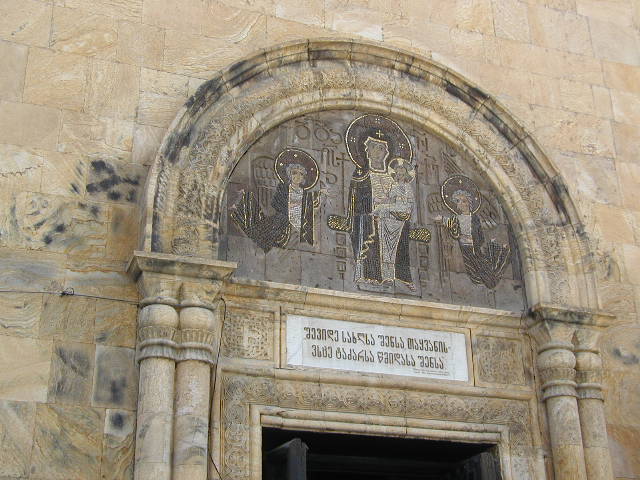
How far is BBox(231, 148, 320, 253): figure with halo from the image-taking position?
8.09m

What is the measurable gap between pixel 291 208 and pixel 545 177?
8.78ft

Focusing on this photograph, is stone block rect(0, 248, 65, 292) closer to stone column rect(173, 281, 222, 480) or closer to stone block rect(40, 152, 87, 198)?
stone block rect(40, 152, 87, 198)

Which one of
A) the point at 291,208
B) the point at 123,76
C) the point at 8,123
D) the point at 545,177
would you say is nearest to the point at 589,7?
the point at 545,177

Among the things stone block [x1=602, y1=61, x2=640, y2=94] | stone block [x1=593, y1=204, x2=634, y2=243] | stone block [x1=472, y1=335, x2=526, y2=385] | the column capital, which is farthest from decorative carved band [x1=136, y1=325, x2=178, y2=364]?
stone block [x1=602, y1=61, x2=640, y2=94]

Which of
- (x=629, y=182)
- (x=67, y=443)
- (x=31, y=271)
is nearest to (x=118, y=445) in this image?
(x=67, y=443)

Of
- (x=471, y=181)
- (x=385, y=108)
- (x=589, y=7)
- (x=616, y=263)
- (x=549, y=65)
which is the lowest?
(x=616, y=263)

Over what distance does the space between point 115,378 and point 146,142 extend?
205cm

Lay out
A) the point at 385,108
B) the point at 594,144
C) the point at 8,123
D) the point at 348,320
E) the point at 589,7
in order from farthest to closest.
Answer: the point at 589,7 → the point at 594,144 → the point at 385,108 → the point at 348,320 → the point at 8,123

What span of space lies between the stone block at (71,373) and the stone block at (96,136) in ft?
5.39

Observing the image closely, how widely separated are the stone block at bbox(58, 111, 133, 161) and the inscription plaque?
2.02 meters

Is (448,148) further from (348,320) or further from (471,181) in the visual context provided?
(348,320)

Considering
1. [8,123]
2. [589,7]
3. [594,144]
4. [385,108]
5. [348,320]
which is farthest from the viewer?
[589,7]

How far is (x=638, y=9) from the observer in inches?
426

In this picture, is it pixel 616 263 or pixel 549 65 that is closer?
pixel 616 263
